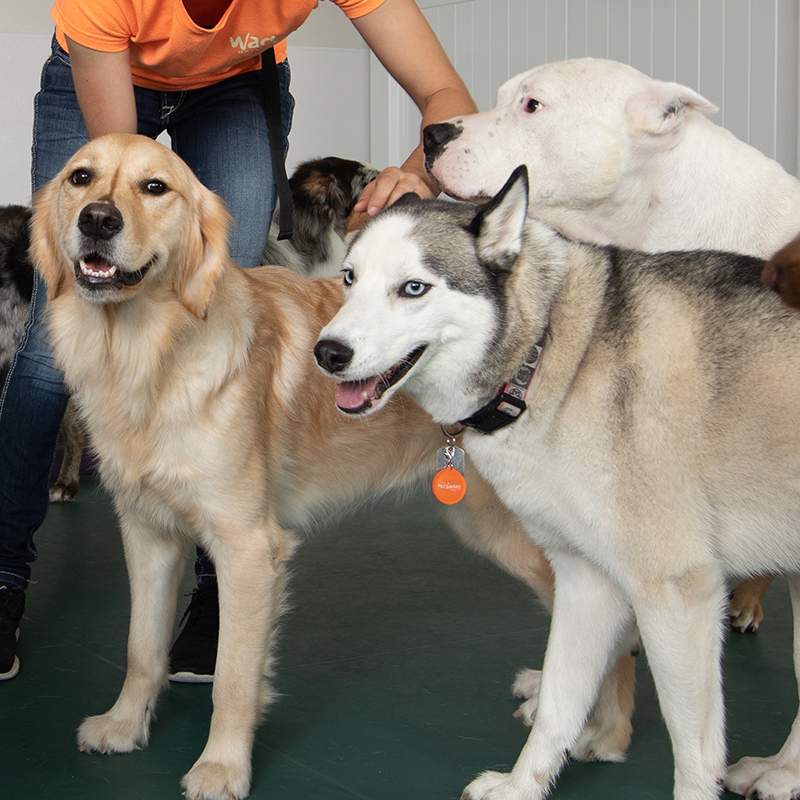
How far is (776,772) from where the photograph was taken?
6.08ft

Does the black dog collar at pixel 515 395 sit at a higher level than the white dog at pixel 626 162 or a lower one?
lower

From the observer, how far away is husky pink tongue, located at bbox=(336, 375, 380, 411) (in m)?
1.66

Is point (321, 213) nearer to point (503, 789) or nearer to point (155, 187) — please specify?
point (155, 187)

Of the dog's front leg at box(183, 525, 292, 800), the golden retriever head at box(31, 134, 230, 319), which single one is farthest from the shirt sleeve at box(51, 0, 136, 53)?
the dog's front leg at box(183, 525, 292, 800)

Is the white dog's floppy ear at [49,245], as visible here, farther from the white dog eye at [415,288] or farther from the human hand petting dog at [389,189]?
the white dog eye at [415,288]

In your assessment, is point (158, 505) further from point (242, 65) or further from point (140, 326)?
point (242, 65)

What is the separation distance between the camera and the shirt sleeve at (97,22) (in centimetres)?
202

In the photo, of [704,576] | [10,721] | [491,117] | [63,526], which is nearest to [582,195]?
[491,117]

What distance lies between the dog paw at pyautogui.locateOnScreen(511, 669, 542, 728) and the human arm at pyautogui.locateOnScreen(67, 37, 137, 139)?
1581 millimetres

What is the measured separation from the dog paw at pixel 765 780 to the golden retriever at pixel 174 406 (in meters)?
0.25

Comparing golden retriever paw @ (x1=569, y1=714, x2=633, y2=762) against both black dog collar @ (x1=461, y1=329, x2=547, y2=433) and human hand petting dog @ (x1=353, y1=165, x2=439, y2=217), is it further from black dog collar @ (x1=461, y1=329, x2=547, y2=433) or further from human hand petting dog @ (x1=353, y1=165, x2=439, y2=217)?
human hand petting dog @ (x1=353, y1=165, x2=439, y2=217)

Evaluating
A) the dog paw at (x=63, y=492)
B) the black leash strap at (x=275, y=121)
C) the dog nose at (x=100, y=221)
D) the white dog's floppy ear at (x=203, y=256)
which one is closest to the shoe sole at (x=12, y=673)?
the white dog's floppy ear at (x=203, y=256)

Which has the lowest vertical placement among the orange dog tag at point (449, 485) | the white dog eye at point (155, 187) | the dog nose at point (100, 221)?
the orange dog tag at point (449, 485)

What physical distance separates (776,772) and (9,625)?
1.84 m
